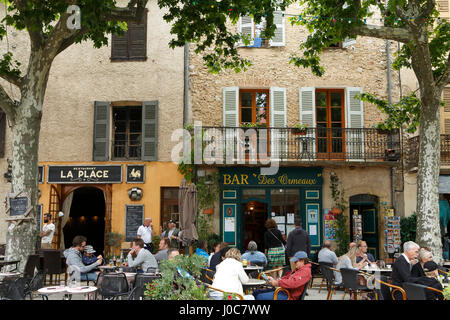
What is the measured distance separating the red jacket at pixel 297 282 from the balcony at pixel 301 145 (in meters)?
7.48

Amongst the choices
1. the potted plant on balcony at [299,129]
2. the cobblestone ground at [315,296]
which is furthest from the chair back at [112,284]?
the potted plant on balcony at [299,129]

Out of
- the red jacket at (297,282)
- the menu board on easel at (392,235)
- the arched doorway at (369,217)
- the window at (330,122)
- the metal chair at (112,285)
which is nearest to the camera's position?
the red jacket at (297,282)

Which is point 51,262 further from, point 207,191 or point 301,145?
point 301,145

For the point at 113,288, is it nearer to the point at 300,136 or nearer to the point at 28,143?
the point at 28,143

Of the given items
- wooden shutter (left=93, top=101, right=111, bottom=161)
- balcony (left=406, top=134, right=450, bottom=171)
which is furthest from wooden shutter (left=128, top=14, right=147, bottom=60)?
balcony (left=406, top=134, right=450, bottom=171)

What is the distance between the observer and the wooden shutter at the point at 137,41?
14.8m

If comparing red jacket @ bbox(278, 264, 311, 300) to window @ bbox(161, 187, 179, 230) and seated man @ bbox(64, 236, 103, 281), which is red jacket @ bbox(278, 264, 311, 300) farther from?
window @ bbox(161, 187, 179, 230)

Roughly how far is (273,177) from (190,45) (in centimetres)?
498

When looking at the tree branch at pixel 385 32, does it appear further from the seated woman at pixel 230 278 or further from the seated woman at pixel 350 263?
the seated woman at pixel 230 278

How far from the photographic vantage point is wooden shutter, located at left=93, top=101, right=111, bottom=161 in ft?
46.7

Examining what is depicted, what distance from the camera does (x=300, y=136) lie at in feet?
47.0

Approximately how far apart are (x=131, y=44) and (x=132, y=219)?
5.59 m

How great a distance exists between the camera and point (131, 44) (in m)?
14.9

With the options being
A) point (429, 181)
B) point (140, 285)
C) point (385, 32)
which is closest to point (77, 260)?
point (140, 285)
